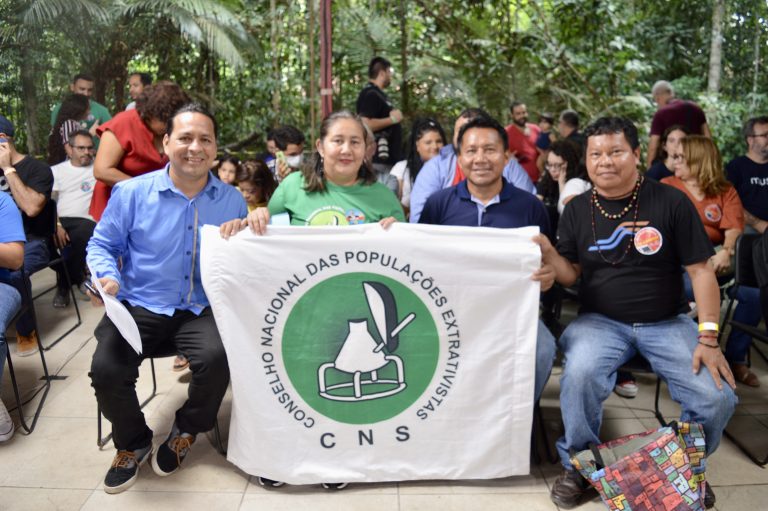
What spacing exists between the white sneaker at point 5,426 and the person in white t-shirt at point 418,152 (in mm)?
2527

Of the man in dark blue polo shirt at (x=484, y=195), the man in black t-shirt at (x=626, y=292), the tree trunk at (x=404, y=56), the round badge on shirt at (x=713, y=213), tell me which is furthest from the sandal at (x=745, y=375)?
the tree trunk at (x=404, y=56)

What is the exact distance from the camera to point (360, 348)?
92.6 inches

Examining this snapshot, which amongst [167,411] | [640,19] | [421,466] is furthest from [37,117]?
[640,19]

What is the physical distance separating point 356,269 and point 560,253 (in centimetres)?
88

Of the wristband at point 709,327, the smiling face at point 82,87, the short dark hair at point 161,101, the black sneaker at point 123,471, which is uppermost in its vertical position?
the smiling face at point 82,87

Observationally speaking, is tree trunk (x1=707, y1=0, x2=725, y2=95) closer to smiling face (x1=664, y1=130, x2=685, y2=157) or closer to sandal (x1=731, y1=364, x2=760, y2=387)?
smiling face (x1=664, y1=130, x2=685, y2=157)

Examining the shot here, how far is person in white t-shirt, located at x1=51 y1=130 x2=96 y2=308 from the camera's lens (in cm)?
457

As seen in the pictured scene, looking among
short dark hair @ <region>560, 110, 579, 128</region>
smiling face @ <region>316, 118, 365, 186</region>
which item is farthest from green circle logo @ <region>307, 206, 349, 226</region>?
short dark hair @ <region>560, 110, 579, 128</region>

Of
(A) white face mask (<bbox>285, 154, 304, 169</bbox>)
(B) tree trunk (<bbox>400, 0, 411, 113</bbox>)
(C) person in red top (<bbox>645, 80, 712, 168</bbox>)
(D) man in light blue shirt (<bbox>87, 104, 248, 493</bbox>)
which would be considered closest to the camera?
(D) man in light blue shirt (<bbox>87, 104, 248, 493</bbox>)

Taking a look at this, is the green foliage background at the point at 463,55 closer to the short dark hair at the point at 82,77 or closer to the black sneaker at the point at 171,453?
the short dark hair at the point at 82,77

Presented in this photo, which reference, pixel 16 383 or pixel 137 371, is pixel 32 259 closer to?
pixel 16 383

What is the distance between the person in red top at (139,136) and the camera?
3129 mm

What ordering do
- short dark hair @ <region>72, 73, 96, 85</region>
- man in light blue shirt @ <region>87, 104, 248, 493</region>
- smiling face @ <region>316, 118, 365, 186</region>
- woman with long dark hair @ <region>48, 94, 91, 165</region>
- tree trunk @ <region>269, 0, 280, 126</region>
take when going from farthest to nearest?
tree trunk @ <region>269, 0, 280, 126</region> < short dark hair @ <region>72, 73, 96, 85</region> < woman with long dark hair @ <region>48, 94, 91, 165</region> < smiling face @ <region>316, 118, 365, 186</region> < man in light blue shirt @ <region>87, 104, 248, 493</region>

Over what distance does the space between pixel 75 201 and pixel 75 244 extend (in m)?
0.35
